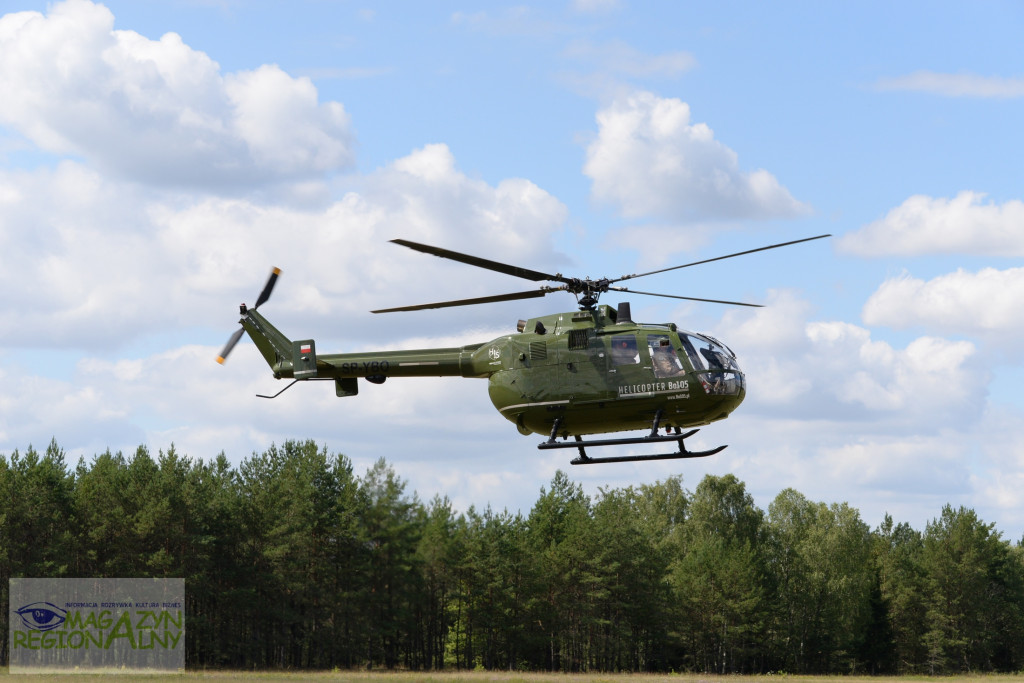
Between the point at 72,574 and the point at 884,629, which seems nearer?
the point at 72,574

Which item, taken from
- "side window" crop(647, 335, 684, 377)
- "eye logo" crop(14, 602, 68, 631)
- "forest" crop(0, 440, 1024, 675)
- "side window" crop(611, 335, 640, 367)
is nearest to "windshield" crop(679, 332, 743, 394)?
"side window" crop(647, 335, 684, 377)

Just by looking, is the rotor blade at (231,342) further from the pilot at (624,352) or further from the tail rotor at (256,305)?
the pilot at (624,352)

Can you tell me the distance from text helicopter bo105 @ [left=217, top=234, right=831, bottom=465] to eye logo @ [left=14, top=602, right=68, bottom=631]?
4130 centimetres

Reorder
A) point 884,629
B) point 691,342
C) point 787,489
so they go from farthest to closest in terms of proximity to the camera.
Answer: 1. point 787,489
2. point 884,629
3. point 691,342

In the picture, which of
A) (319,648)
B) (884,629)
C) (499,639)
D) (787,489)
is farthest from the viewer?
(787,489)

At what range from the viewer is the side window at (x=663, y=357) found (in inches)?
1040

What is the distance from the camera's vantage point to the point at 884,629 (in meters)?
89.1

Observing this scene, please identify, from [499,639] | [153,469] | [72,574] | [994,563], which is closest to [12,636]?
[72,574]

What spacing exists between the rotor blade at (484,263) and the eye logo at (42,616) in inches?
1772

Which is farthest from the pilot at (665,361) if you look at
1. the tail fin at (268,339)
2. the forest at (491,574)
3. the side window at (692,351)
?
the forest at (491,574)

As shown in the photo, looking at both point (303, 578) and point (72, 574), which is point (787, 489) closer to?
point (303, 578)

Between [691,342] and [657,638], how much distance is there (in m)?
57.7

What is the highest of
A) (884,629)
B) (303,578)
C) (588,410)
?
(588,410)

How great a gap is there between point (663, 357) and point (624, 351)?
3.30 ft
